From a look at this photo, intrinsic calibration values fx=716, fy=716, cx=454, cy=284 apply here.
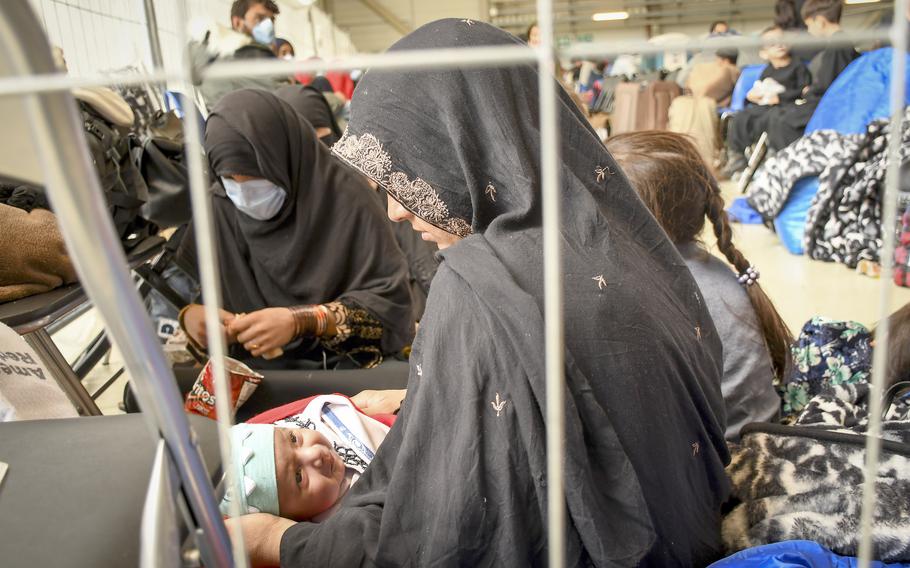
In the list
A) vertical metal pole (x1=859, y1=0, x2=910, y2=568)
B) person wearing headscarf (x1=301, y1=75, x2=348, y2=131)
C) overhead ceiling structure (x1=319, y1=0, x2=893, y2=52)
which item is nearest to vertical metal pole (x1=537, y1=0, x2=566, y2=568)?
vertical metal pole (x1=859, y1=0, x2=910, y2=568)

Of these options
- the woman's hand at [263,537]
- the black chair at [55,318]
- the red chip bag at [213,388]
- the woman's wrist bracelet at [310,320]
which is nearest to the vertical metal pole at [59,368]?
the black chair at [55,318]

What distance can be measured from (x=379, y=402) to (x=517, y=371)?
65 centimetres

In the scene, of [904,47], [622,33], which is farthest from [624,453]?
[622,33]

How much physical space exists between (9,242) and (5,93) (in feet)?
3.35

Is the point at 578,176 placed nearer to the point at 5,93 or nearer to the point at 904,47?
the point at 904,47

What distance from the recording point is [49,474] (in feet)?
1.59

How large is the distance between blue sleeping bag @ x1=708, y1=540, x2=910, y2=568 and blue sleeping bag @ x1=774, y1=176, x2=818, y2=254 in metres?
2.80

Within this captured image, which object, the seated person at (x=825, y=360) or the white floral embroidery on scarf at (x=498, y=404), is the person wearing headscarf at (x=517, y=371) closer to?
the white floral embroidery on scarf at (x=498, y=404)

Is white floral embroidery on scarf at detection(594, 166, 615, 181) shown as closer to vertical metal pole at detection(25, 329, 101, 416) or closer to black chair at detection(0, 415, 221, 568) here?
black chair at detection(0, 415, 221, 568)

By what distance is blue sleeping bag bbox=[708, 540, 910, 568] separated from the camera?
0.68 metres

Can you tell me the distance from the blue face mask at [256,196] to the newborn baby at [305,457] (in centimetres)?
64

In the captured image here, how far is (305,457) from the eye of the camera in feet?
3.22

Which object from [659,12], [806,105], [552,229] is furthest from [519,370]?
[659,12]

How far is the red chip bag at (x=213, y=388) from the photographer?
1251 millimetres
